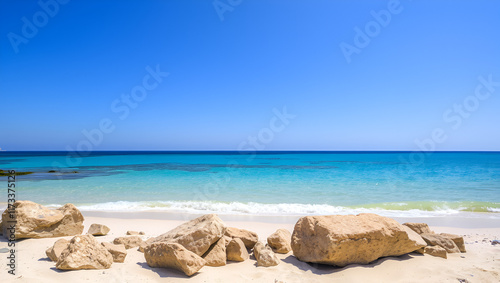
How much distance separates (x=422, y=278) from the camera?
3564 mm

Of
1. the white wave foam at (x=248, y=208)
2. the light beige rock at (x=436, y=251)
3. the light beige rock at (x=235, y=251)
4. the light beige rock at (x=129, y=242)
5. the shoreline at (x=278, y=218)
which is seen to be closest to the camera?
the light beige rock at (x=235, y=251)

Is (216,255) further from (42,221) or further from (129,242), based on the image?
(42,221)

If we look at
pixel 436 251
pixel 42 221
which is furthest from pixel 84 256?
pixel 436 251

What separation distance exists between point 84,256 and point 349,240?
12.3ft

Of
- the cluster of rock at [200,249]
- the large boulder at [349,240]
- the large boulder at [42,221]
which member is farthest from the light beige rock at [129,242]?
the large boulder at [349,240]

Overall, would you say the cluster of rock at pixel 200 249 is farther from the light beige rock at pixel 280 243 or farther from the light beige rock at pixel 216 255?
the light beige rock at pixel 280 243

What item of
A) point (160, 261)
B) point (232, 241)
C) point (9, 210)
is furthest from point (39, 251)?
point (232, 241)

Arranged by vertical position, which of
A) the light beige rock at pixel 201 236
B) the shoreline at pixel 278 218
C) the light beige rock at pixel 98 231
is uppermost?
the light beige rock at pixel 201 236

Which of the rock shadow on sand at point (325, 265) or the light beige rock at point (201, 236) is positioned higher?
the light beige rock at point (201, 236)

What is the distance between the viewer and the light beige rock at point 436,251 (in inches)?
171

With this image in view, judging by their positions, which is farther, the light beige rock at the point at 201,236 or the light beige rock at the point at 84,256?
the light beige rock at the point at 201,236

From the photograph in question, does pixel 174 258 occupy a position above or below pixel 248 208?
above

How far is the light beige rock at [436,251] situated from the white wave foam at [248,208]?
4315mm

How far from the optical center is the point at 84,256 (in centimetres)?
361
